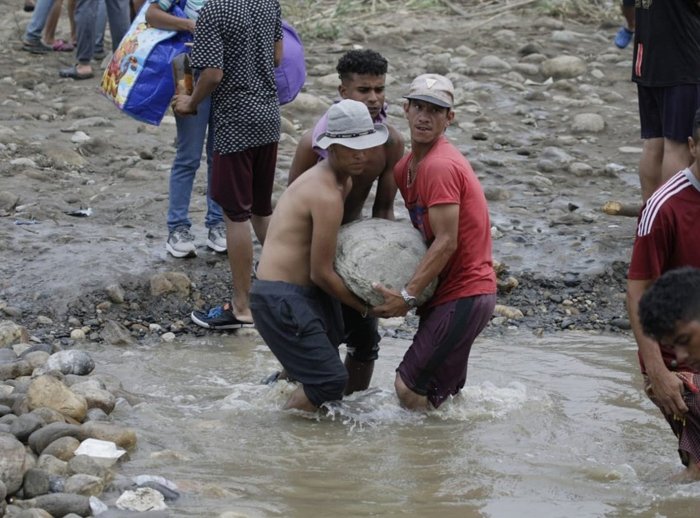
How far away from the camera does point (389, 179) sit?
5.81 metres

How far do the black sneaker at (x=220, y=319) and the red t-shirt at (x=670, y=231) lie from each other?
10.2 ft

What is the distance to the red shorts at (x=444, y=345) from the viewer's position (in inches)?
213

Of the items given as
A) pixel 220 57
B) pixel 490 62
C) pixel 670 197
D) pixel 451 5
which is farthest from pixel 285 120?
pixel 670 197

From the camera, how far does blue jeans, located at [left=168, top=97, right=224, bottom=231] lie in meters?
7.29

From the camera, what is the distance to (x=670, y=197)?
4.36 meters

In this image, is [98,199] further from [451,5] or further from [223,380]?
[451,5]

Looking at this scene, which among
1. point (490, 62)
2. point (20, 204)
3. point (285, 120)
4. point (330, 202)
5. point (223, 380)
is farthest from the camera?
point (490, 62)

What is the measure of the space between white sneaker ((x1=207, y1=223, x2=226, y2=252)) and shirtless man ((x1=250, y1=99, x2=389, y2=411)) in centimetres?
217

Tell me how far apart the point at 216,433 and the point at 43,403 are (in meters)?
0.77

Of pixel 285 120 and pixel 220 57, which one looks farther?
pixel 285 120

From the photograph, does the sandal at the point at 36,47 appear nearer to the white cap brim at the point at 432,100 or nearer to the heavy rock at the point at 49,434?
the white cap brim at the point at 432,100

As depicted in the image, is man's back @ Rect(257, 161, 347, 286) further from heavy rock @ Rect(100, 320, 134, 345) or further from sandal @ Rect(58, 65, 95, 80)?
sandal @ Rect(58, 65, 95, 80)

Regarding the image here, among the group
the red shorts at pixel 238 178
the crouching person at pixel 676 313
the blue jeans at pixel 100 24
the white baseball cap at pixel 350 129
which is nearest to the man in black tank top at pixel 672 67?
the red shorts at pixel 238 178

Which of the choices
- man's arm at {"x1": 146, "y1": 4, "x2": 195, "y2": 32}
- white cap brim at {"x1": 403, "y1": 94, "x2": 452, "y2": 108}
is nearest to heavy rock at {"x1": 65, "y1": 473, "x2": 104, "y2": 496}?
white cap brim at {"x1": 403, "y1": 94, "x2": 452, "y2": 108}
